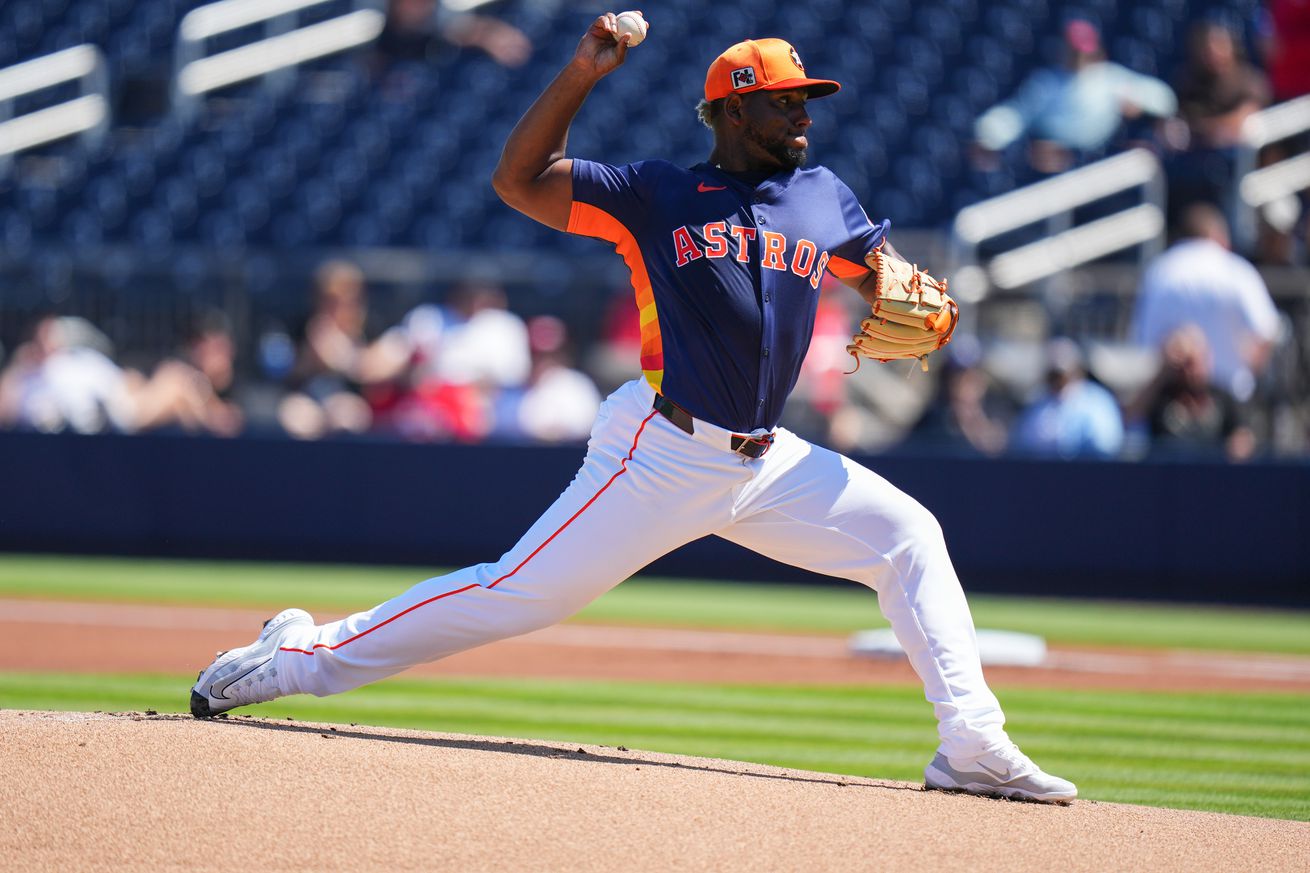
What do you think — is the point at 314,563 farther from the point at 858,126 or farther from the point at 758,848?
the point at 758,848

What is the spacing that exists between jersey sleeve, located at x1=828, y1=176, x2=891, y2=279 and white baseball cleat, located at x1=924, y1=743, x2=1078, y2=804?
54.3 inches

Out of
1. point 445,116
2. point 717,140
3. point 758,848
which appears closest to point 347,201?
point 445,116

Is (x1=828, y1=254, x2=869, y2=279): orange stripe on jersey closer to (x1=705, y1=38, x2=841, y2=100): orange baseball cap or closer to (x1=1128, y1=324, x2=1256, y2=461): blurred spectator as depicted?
(x1=705, y1=38, x2=841, y2=100): orange baseball cap

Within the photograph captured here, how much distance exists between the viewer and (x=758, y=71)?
439 cm

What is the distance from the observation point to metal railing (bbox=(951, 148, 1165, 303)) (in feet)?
40.1

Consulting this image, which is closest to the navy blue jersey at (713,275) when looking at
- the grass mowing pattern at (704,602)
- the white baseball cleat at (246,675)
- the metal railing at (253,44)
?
the white baseball cleat at (246,675)

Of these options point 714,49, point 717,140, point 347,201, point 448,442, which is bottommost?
point 448,442

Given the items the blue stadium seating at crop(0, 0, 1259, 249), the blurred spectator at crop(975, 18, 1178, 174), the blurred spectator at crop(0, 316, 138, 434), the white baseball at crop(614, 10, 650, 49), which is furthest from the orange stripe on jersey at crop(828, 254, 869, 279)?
the blue stadium seating at crop(0, 0, 1259, 249)

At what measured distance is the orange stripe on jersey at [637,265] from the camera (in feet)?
14.2

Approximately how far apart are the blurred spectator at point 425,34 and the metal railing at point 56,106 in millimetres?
2862

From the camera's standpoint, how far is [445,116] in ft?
51.9

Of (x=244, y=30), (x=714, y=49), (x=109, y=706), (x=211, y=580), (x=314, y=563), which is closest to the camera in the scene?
(x=109, y=706)

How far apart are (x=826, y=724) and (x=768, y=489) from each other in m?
2.39

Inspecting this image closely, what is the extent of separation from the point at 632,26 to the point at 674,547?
52.8 inches
